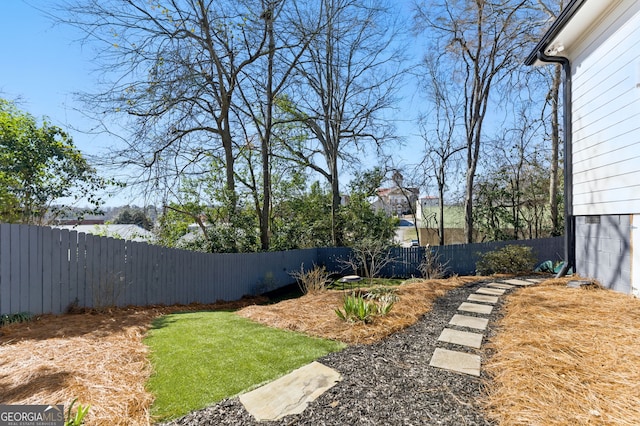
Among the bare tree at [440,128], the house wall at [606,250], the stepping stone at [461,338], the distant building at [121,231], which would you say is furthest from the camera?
the bare tree at [440,128]

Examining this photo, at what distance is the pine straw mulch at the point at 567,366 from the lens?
1.58 metres

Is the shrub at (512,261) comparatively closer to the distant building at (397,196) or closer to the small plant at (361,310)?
the small plant at (361,310)

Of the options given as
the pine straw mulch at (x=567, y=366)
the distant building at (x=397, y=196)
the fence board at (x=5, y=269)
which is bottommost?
the pine straw mulch at (x=567, y=366)

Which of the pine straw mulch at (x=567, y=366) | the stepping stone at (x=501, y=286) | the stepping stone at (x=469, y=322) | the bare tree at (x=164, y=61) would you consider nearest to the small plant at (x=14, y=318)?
the bare tree at (x=164, y=61)

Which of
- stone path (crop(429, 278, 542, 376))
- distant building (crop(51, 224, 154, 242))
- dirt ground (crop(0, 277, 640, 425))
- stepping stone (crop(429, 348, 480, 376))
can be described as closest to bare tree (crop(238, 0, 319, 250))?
distant building (crop(51, 224, 154, 242))

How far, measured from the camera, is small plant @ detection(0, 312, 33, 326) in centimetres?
341

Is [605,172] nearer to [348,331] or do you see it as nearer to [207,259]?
Answer: [348,331]

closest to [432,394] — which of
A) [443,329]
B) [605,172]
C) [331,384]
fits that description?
[331,384]

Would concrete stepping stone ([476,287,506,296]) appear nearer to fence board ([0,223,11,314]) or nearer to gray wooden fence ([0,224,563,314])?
gray wooden fence ([0,224,563,314])

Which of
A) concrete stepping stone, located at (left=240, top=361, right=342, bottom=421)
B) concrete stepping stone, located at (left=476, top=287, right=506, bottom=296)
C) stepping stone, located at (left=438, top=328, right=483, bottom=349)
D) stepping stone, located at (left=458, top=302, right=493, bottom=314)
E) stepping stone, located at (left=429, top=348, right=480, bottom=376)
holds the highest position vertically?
concrete stepping stone, located at (left=240, top=361, right=342, bottom=421)

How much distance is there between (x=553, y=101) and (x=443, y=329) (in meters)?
10.3

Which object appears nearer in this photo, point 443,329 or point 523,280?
point 443,329

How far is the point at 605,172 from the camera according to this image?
4473 mm

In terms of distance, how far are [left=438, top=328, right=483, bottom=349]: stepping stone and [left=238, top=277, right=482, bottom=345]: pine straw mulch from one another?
391 millimetres
